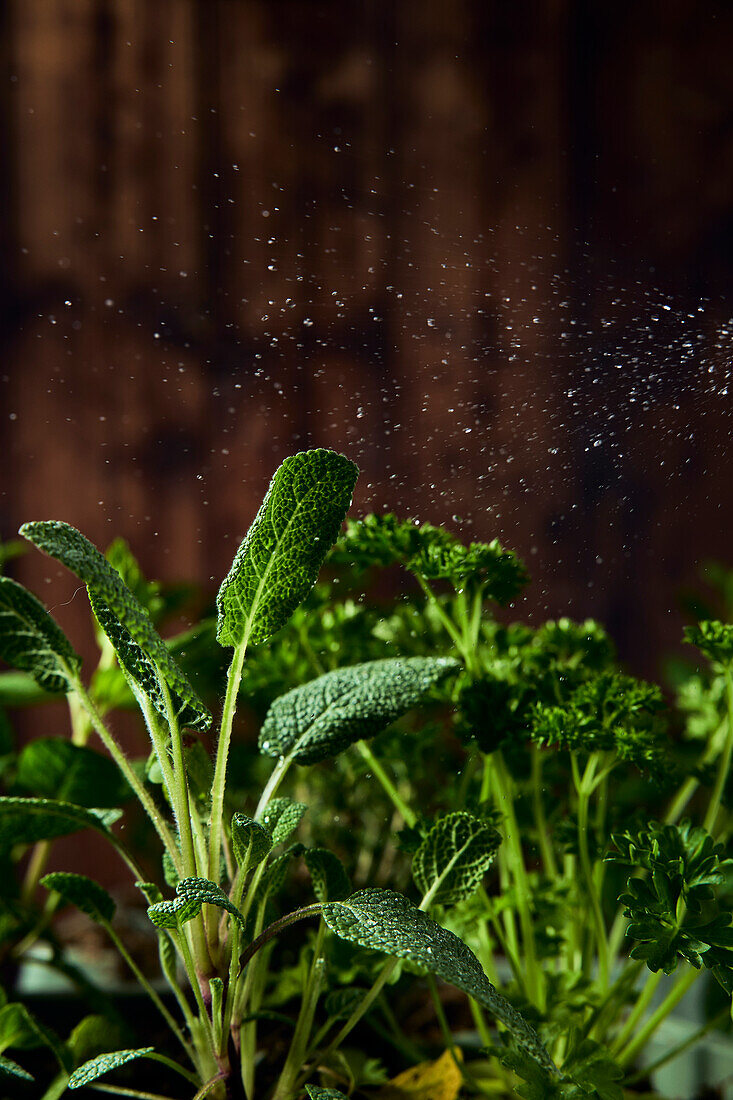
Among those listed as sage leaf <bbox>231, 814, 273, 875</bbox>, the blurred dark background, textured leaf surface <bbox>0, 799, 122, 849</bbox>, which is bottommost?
textured leaf surface <bbox>0, 799, 122, 849</bbox>

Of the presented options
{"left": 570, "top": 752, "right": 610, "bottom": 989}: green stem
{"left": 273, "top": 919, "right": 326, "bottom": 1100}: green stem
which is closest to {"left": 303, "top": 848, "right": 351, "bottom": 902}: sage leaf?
{"left": 273, "top": 919, "right": 326, "bottom": 1100}: green stem

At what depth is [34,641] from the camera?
0.37 metres

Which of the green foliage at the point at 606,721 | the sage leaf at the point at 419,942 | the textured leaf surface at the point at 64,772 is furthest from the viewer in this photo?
the textured leaf surface at the point at 64,772

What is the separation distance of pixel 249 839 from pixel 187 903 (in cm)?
4

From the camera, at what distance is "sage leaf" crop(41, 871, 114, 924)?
1.27ft

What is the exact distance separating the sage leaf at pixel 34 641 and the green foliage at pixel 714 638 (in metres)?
0.29

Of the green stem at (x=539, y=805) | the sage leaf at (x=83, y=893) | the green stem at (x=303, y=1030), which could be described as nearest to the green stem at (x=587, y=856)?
the green stem at (x=539, y=805)

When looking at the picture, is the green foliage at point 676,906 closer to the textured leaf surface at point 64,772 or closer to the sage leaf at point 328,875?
the sage leaf at point 328,875

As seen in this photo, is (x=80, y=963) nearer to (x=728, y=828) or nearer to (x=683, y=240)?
(x=728, y=828)

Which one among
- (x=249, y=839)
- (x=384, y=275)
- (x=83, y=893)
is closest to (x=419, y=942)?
(x=249, y=839)

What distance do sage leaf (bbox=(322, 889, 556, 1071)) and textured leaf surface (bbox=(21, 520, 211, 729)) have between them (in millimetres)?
100

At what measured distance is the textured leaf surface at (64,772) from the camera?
0.49 meters

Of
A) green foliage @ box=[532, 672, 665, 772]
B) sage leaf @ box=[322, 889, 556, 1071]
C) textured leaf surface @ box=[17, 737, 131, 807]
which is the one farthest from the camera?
textured leaf surface @ box=[17, 737, 131, 807]

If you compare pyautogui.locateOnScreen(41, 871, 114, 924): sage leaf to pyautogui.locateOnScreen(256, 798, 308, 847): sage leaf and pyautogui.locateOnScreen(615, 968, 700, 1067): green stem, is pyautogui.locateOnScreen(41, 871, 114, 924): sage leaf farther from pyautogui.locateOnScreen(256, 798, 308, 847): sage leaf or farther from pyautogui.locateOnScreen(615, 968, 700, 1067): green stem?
pyautogui.locateOnScreen(615, 968, 700, 1067): green stem
